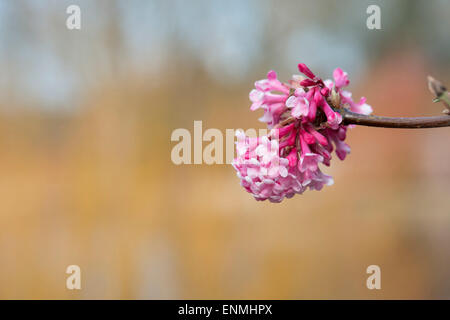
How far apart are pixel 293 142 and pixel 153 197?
10.1ft

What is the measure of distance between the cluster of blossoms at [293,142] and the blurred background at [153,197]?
2894 mm

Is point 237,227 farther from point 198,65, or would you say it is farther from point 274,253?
point 198,65

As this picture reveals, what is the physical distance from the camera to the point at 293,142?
2.34 ft

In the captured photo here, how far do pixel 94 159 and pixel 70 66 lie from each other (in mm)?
836

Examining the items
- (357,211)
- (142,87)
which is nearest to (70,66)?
→ (142,87)

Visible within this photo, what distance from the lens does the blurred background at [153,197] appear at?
349 centimetres

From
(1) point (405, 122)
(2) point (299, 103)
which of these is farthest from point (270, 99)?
(1) point (405, 122)

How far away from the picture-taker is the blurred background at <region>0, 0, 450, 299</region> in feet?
11.5

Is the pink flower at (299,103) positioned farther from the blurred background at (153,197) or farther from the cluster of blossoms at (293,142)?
the blurred background at (153,197)

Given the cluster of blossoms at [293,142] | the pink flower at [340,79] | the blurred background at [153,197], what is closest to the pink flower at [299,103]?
the cluster of blossoms at [293,142]

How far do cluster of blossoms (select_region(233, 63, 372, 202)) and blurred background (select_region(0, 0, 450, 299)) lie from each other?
114 inches

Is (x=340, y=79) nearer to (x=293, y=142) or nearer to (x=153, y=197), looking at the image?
(x=293, y=142)

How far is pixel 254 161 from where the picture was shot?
0.67 metres

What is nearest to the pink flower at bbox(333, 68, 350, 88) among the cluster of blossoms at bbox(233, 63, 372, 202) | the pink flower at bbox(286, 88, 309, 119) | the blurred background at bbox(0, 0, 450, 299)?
the cluster of blossoms at bbox(233, 63, 372, 202)
